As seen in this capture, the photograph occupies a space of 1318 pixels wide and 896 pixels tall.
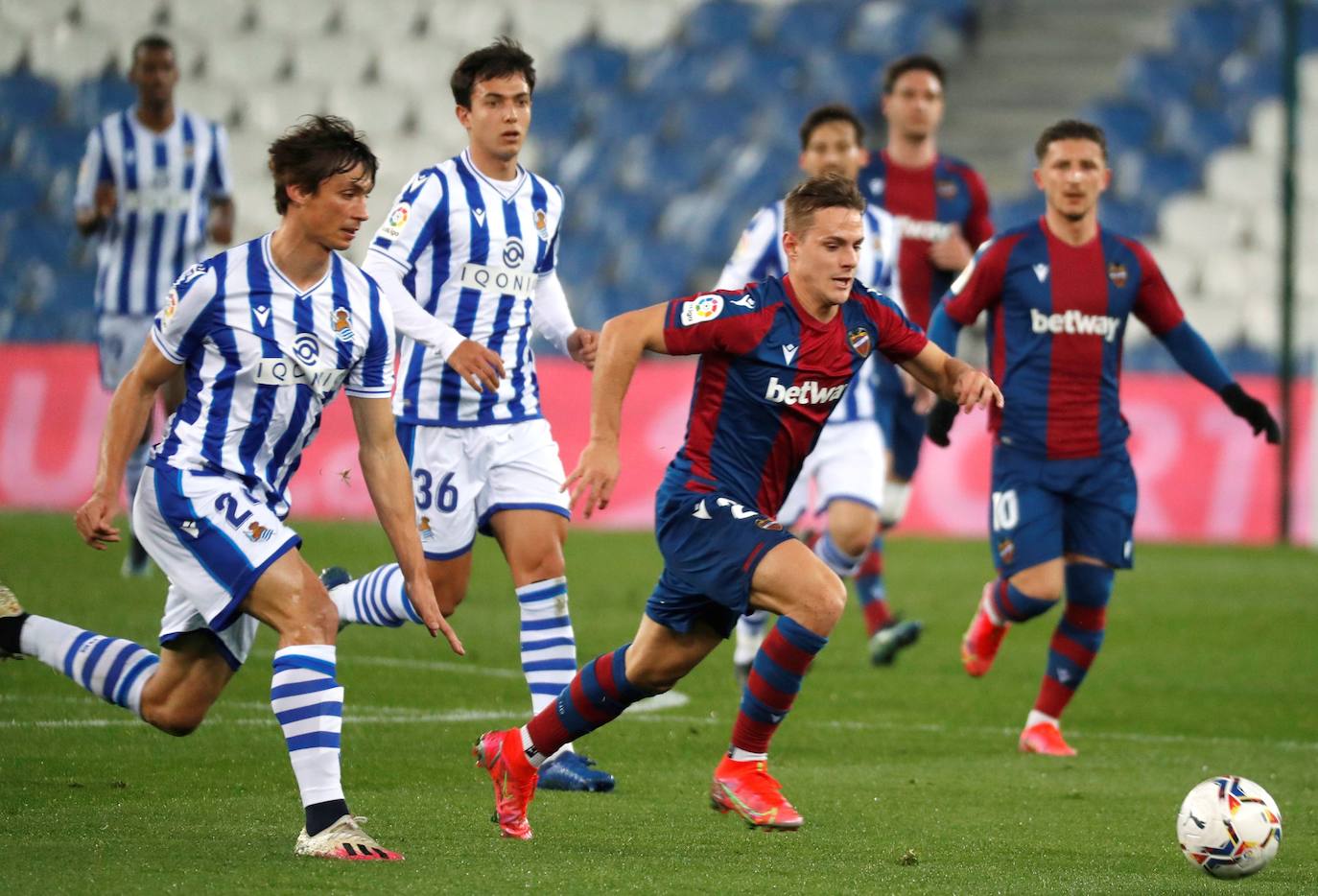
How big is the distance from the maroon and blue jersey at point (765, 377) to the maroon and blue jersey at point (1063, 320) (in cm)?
185

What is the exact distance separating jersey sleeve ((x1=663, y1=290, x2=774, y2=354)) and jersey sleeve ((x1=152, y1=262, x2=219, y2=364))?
119 centimetres

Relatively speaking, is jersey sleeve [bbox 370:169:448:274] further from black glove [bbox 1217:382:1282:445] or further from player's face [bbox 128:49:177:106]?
player's face [bbox 128:49:177:106]

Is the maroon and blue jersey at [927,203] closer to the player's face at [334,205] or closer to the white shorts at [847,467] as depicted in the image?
the white shorts at [847,467]

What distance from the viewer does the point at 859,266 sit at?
8312mm

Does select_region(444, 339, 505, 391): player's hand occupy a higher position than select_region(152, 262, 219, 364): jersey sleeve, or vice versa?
select_region(152, 262, 219, 364): jersey sleeve

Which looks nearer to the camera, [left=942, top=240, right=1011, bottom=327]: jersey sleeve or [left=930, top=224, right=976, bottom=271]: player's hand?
[left=942, top=240, right=1011, bottom=327]: jersey sleeve

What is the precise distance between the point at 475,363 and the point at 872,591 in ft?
13.8

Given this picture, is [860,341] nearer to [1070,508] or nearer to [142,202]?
[1070,508]

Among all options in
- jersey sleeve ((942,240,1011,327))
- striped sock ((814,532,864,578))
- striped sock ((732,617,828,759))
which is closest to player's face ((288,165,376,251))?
striped sock ((732,617,828,759))

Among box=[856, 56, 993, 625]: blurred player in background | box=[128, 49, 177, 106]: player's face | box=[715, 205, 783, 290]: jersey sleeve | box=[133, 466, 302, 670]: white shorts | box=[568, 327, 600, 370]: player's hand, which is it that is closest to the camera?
→ box=[133, 466, 302, 670]: white shorts

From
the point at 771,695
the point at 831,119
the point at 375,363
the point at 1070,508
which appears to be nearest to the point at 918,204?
the point at 831,119

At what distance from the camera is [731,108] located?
1922 cm

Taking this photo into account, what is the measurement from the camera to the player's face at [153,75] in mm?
10938

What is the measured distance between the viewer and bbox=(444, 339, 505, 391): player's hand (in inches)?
237
